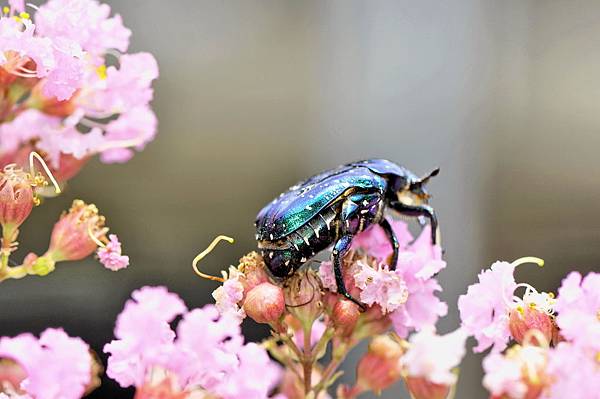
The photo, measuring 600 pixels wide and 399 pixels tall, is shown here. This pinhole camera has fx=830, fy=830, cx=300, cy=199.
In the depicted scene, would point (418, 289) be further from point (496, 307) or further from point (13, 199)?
point (13, 199)

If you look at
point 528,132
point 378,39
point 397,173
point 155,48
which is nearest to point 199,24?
point 155,48

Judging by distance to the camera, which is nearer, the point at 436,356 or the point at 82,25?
the point at 436,356

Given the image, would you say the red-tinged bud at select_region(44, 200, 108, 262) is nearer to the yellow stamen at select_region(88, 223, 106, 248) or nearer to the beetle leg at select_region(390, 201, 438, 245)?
the yellow stamen at select_region(88, 223, 106, 248)

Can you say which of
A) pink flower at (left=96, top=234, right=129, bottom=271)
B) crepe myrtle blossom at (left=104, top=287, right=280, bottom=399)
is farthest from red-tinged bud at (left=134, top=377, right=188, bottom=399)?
pink flower at (left=96, top=234, right=129, bottom=271)

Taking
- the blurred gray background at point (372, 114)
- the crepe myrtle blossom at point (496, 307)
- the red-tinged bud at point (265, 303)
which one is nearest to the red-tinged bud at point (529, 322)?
the crepe myrtle blossom at point (496, 307)

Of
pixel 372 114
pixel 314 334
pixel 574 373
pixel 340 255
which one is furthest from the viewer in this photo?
pixel 372 114

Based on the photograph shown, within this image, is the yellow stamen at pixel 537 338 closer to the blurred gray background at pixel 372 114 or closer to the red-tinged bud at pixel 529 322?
the red-tinged bud at pixel 529 322

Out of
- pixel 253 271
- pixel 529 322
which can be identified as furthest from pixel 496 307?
pixel 253 271

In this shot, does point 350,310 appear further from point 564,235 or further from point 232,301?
point 564,235
